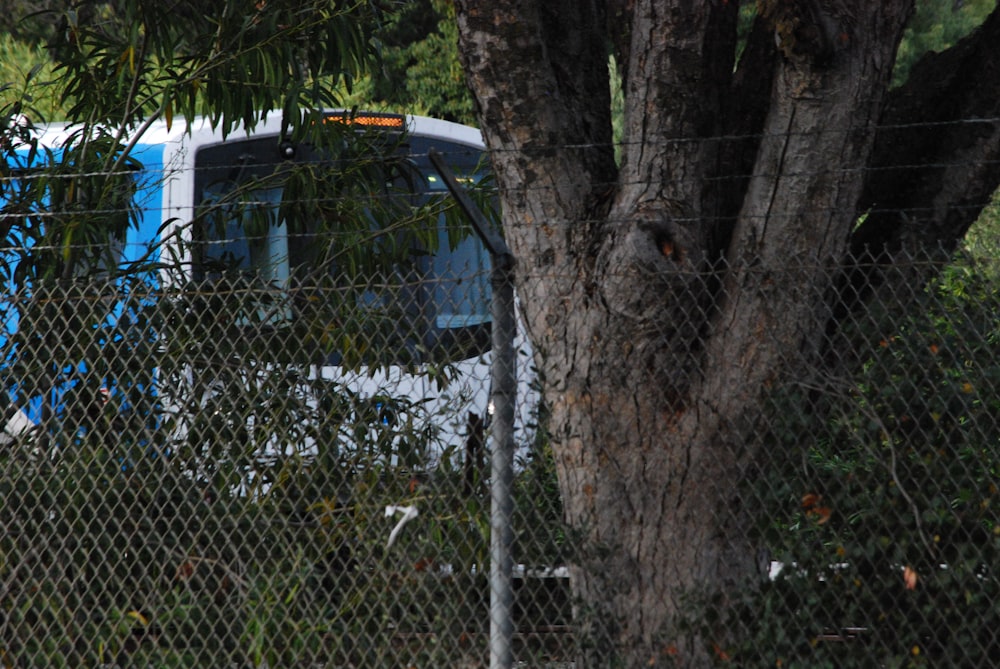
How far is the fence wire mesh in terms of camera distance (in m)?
3.79

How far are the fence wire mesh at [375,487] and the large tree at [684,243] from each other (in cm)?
12

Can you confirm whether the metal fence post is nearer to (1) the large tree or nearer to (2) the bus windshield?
(2) the bus windshield

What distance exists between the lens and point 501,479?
3949mm

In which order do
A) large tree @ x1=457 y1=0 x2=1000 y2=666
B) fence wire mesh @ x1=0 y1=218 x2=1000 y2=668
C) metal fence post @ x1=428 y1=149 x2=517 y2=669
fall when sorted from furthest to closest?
large tree @ x1=457 y1=0 x2=1000 y2=666 < metal fence post @ x1=428 y1=149 x2=517 y2=669 < fence wire mesh @ x1=0 y1=218 x2=1000 y2=668

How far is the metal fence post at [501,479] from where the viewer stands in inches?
154

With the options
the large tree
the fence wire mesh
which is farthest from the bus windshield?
the large tree

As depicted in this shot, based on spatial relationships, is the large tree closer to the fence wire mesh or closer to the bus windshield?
the fence wire mesh

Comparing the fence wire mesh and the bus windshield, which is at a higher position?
the bus windshield

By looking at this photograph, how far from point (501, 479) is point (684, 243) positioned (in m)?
1.05

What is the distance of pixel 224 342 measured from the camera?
462 centimetres

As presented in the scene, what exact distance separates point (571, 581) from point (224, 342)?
5.36ft

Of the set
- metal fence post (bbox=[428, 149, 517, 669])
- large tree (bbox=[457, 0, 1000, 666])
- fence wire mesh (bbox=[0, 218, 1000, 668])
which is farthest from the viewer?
large tree (bbox=[457, 0, 1000, 666])

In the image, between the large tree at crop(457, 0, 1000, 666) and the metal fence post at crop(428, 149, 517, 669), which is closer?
the metal fence post at crop(428, 149, 517, 669)

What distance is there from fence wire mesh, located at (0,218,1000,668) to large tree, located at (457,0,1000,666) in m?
0.12
